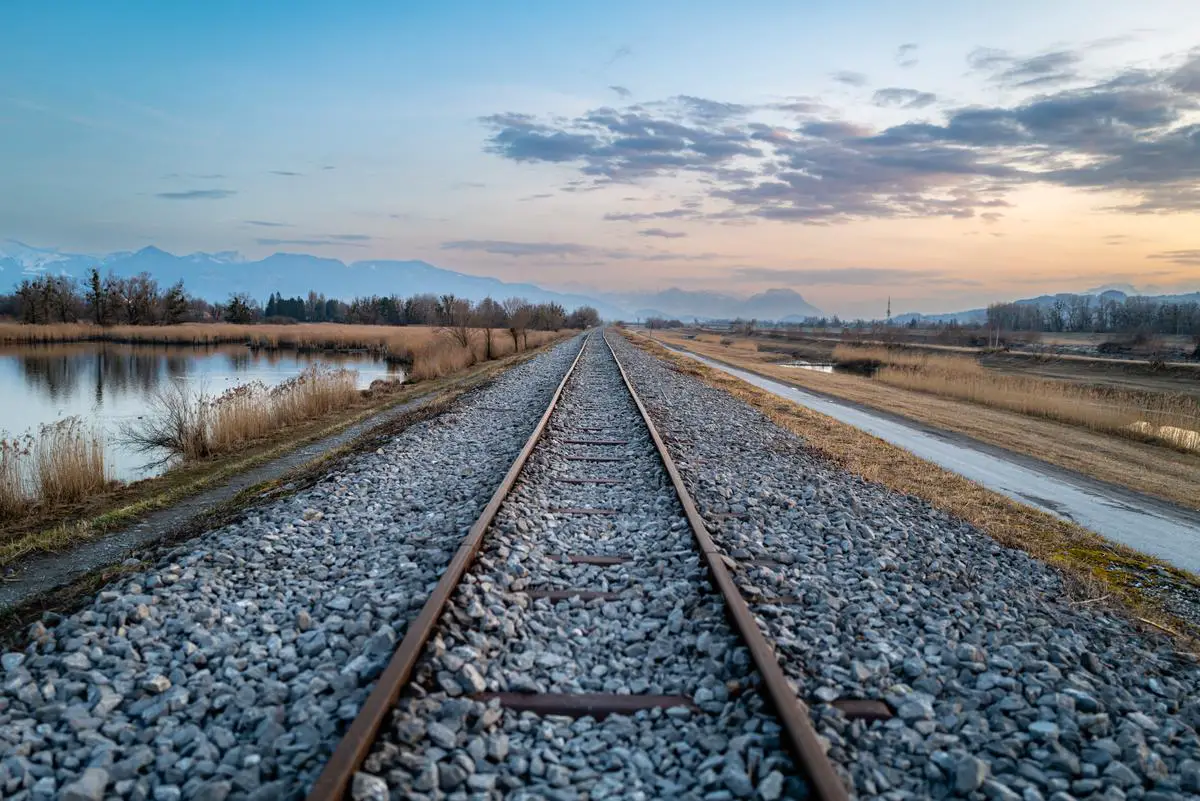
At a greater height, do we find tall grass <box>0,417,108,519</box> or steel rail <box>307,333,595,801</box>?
steel rail <box>307,333,595,801</box>

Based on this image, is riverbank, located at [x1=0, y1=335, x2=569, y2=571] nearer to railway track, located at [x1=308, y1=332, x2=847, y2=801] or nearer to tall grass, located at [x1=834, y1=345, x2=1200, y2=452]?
railway track, located at [x1=308, y1=332, x2=847, y2=801]

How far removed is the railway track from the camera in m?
2.75

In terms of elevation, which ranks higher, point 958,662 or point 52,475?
point 958,662

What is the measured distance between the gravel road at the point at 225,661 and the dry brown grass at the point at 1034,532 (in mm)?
5171

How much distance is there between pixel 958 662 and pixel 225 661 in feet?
12.7

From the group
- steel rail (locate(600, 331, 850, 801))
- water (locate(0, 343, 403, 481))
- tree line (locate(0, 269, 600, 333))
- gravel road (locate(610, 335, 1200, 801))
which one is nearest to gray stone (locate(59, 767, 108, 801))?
steel rail (locate(600, 331, 850, 801))

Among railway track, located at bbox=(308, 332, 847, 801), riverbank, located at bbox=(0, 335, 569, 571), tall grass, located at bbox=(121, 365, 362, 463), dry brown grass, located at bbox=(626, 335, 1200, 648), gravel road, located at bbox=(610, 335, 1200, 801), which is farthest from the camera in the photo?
tall grass, located at bbox=(121, 365, 362, 463)

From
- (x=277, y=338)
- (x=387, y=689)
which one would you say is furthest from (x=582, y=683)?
(x=277, y=338)

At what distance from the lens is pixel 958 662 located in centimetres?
382

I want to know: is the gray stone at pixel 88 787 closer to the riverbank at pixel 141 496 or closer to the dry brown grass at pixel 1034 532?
the riverbank at pixel 141 496

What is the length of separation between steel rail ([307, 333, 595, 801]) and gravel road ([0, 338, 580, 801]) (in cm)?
18

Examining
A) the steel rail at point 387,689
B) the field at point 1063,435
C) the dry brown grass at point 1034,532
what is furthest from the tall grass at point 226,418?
the field at point 1063,435

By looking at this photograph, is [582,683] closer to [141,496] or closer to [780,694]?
[780,694]

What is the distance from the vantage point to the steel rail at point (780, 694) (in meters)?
2.56
